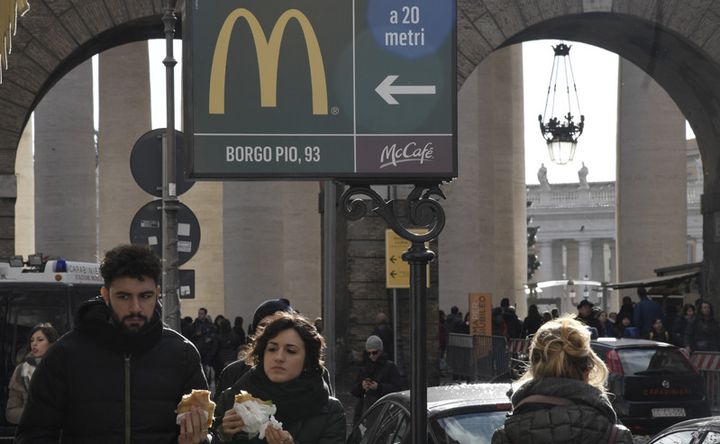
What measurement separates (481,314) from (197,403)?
70.1 feet

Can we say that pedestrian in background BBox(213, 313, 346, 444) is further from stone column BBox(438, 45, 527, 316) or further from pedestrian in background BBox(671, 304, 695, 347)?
stone column BBox(438, 45, 527, 316)

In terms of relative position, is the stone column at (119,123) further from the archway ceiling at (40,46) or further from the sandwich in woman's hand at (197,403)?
the sandwich in woman's hand at (197,403)

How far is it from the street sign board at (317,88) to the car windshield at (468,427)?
2.13 meters

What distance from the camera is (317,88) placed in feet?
22.6

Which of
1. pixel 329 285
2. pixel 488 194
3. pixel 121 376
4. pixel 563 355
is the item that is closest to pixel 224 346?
pixel 488 194

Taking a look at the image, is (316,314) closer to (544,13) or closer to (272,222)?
(272,222)

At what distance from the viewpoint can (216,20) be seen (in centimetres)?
686

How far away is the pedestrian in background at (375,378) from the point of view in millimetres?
14695

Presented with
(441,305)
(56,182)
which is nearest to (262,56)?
(56,182)

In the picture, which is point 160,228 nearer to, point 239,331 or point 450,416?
point 450,416

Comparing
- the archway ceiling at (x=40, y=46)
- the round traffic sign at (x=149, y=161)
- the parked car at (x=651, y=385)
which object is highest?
the archway ceiling at (x=40, y=46)

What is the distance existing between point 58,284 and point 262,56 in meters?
9.14

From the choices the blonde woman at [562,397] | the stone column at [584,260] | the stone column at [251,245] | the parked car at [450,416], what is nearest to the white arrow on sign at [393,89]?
the blonde woman at [562,397]

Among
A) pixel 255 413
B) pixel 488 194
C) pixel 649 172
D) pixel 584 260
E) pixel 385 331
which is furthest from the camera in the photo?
pixel 584 260
